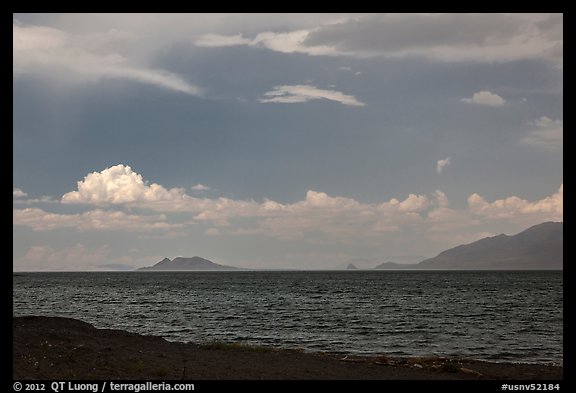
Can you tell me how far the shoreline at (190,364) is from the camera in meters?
19.8

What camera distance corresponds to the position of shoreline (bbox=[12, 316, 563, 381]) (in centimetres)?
1975

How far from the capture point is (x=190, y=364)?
22469 mm

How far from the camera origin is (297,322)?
5509cm
